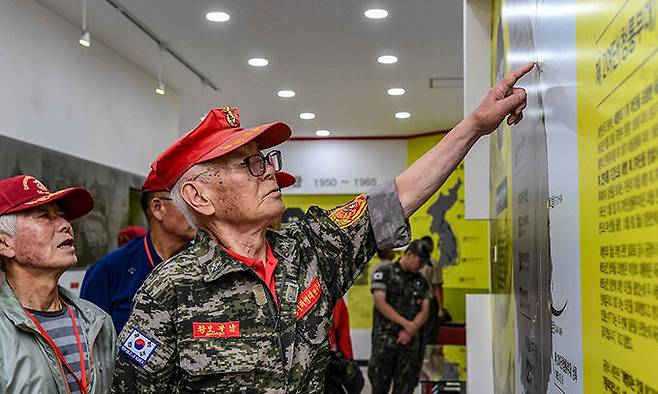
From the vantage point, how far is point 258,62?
7.34m

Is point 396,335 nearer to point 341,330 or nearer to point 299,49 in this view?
point 341,330

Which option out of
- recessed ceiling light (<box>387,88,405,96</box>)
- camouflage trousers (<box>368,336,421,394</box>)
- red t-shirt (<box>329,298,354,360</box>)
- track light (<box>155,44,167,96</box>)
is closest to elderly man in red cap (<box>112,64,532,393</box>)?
red t-shirt (<box>329,298,354,360</box>)

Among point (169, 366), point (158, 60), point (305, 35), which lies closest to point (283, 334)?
point (169, 366)

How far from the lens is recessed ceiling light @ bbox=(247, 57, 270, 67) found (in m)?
7.23

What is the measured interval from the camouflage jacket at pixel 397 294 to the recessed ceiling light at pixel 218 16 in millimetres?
2551

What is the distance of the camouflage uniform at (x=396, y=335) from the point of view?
6.81 m

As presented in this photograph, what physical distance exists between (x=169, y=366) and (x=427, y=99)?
761 cm

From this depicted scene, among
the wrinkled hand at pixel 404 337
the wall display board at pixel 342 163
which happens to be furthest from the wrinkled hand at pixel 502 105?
the wall display board at pixel 342 163

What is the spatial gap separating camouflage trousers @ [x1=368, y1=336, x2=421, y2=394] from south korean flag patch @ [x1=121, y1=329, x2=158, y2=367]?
5291mm

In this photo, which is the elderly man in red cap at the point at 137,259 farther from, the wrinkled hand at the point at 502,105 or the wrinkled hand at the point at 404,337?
the wrinkled hand at the point at 404,337

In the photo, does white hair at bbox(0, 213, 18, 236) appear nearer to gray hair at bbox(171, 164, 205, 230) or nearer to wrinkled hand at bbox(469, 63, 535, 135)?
gray hair at bbox(171, 164, 205, 230)

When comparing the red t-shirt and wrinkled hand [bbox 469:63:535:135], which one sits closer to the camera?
wrinkled hand [bbox 469:63:535:135]

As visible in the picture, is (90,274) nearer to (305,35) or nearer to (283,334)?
(283,334)

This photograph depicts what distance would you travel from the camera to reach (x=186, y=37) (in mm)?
6492
